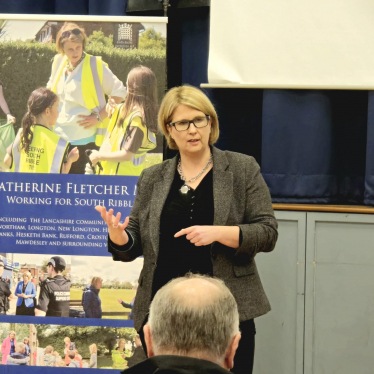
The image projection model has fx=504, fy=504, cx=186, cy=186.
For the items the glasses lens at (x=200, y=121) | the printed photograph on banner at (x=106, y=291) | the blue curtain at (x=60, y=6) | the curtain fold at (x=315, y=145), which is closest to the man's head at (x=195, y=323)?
the glasses lens at (x=200, y=121)

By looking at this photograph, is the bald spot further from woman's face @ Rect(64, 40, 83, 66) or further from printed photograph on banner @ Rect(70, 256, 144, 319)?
woman's face @ Rect(64, 40, 83, 66)

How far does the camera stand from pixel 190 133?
1.79 meters

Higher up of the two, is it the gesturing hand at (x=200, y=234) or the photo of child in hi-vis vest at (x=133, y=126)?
the photo of child in hi-vis vest at (x=133, y=126)

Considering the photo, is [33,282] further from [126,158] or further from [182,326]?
[182,326]

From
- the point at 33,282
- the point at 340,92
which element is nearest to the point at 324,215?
the point at 340,92

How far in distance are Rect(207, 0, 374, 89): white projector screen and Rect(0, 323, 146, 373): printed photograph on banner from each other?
150 cm

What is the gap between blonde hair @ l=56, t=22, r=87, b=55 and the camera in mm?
2711

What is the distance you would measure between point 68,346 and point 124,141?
115 centimetres

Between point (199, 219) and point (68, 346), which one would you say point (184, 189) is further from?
point (68, 346)

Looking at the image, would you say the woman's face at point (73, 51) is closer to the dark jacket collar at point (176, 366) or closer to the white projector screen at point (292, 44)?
the white projector screen at point (292, 44)

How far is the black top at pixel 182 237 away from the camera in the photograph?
172 centimetres

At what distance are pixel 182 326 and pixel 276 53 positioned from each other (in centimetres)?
215

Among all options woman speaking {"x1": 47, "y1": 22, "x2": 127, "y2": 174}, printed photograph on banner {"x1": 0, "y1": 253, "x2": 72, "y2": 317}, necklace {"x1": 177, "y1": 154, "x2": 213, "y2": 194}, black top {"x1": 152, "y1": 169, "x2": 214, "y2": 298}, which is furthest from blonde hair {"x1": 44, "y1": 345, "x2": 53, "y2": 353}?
necklace {"x1": 177, "y1": 154, "x2": 213, "y2": 194}

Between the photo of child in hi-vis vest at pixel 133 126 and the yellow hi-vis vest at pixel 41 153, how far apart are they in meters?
0.21
